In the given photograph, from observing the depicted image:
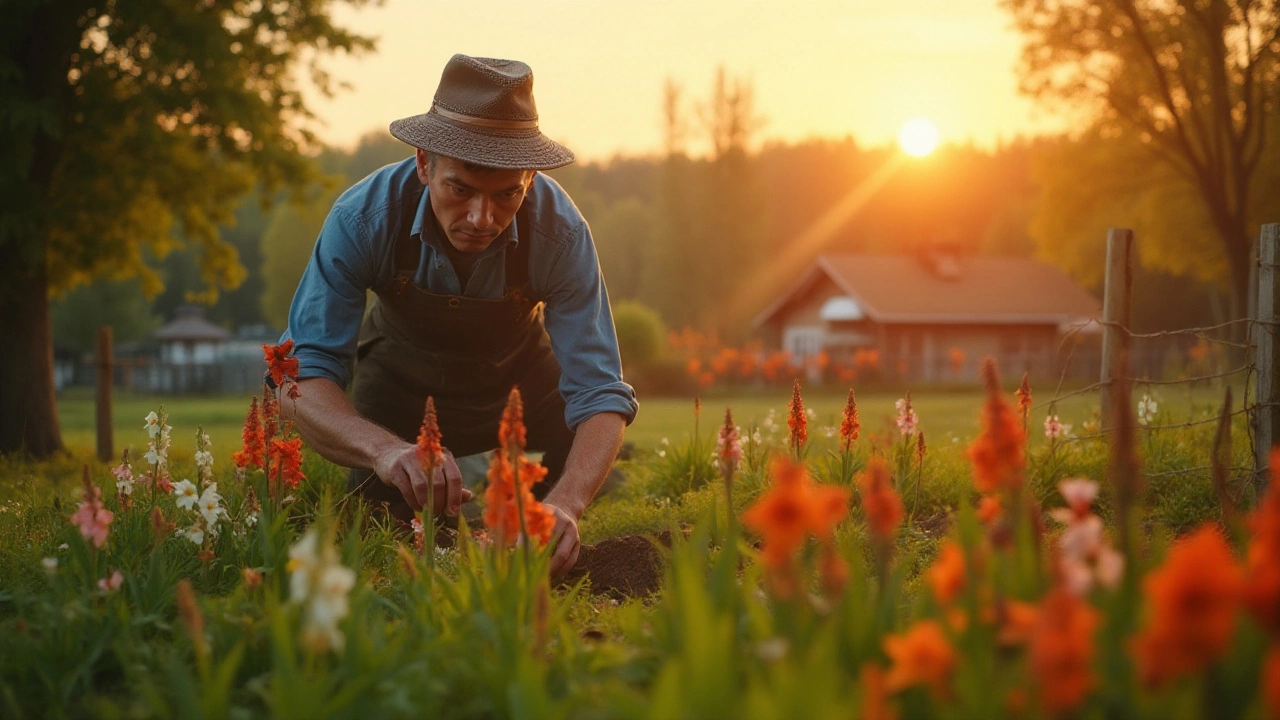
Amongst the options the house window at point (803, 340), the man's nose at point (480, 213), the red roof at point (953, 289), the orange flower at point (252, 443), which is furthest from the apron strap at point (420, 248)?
the house window at point (803, 340)

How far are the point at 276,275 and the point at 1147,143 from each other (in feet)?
167

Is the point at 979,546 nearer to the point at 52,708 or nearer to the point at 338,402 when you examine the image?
the point at 52,708

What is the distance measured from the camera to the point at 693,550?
2.65 m

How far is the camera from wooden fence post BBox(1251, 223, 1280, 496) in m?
5.05

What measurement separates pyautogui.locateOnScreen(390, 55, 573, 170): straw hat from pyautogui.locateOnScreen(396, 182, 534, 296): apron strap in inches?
20.3

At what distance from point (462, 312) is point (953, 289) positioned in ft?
136

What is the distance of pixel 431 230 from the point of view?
201 inches

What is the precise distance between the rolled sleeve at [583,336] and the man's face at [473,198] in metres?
0.60

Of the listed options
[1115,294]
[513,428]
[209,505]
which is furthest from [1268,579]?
[1115,294]

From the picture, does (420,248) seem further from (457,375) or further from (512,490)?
(512,490)

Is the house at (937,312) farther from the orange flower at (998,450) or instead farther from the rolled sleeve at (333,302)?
the orange flower at (998,450)

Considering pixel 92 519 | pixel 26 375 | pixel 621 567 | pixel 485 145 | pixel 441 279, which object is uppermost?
pixel 485 145

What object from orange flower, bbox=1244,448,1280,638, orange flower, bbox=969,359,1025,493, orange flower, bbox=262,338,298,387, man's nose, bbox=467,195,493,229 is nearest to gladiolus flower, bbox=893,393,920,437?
man's nose, bbox=467,195,493,229

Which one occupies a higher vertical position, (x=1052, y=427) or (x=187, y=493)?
(x=187, y=493)
